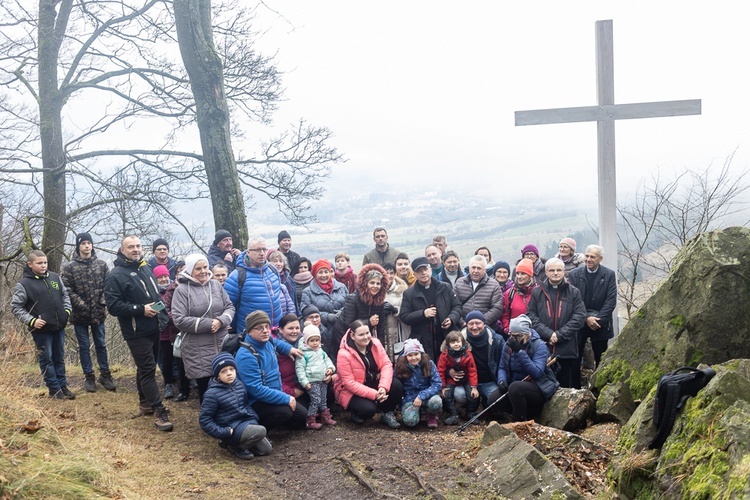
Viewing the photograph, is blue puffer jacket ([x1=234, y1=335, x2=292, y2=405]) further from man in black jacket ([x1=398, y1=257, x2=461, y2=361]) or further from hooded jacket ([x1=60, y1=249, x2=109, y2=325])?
hooded jacket ([x1=60, y1=249, x2=109, y2=325])

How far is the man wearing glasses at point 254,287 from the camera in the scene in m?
7.57

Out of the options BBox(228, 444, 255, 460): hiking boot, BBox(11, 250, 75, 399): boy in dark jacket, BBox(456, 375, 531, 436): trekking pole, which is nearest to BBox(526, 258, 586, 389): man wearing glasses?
BBox(456, 375, 531, 436): trekking pole

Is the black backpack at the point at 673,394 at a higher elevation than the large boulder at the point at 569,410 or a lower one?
higher

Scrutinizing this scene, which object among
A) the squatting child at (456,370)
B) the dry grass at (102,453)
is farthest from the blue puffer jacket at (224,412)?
the squatting child at (456,370)

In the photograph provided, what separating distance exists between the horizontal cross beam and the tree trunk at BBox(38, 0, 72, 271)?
328 inches

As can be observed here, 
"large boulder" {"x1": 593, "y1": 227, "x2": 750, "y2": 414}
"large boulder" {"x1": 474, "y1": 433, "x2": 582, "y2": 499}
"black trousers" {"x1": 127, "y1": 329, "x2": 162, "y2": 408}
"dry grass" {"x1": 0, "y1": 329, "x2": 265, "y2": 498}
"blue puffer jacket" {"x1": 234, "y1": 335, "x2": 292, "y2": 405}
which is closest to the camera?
"dry grass" {"x1": 0, "y1": 329, "x2": 265, "y2": 498}

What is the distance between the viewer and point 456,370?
771cm

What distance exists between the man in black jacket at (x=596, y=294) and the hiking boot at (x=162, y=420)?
16.4ft

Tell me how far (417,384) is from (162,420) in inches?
115

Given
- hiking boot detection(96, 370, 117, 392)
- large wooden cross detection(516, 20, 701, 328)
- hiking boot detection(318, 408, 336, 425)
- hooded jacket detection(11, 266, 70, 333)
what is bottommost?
hiking boot detection(318, 408, 336, 425)

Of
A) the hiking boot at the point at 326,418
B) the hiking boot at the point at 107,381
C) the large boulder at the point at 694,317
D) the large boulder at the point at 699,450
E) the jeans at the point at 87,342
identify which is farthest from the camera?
the hiking boot at the point at 107,381

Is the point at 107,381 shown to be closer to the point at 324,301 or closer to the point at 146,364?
the point at 146,364

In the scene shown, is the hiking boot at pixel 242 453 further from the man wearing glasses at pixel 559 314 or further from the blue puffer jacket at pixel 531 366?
the man wearing glasses at pixel 559 314

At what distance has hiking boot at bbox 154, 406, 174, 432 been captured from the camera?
6.91m
